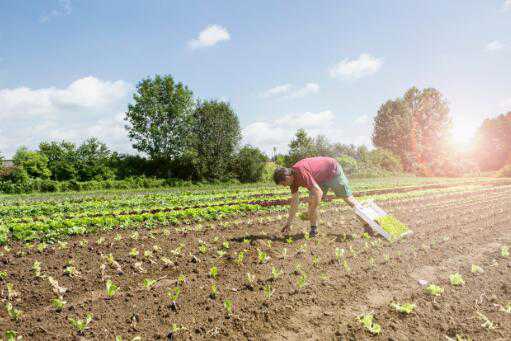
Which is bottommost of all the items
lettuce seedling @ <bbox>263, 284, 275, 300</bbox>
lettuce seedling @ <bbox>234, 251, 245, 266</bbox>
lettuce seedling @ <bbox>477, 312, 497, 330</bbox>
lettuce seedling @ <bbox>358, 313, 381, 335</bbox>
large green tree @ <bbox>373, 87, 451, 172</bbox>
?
lettuce seedling @ <bbox>477, 312, 497, 330</bbox>

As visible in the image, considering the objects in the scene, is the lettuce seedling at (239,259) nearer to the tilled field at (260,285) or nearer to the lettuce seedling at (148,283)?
the tilled field at (260,285)

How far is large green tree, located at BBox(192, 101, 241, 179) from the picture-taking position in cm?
2441

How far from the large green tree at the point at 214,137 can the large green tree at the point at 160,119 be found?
40.3 inches

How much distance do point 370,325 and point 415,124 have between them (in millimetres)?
51738

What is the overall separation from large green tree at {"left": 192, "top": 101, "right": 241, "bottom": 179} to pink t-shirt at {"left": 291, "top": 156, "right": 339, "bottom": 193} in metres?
18.6

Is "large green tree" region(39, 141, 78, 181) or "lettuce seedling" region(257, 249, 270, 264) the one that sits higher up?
"large green tree" region(39, 141, 78, 181)

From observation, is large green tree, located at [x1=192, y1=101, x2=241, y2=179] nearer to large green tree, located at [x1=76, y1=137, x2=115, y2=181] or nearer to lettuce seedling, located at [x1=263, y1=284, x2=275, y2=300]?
large green tree, located at [x1=76, y1=137, x2=115, y2=181]

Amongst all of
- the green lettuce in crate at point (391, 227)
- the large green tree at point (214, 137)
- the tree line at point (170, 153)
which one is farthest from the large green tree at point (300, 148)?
the green lettuce in crate at point (391, 227)

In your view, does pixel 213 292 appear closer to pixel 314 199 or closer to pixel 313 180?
pixel 314 199

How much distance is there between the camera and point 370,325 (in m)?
2.98

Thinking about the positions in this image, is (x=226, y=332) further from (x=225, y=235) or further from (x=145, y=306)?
(x=225, y=235)

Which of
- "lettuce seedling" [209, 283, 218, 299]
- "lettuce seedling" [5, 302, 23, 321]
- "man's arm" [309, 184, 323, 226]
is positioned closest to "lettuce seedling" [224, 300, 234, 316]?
"lettuce seedling" [209, 283, 218, 299]

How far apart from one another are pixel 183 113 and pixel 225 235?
70.5 ft

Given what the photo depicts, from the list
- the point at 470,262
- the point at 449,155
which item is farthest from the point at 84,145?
the point at 449,155
